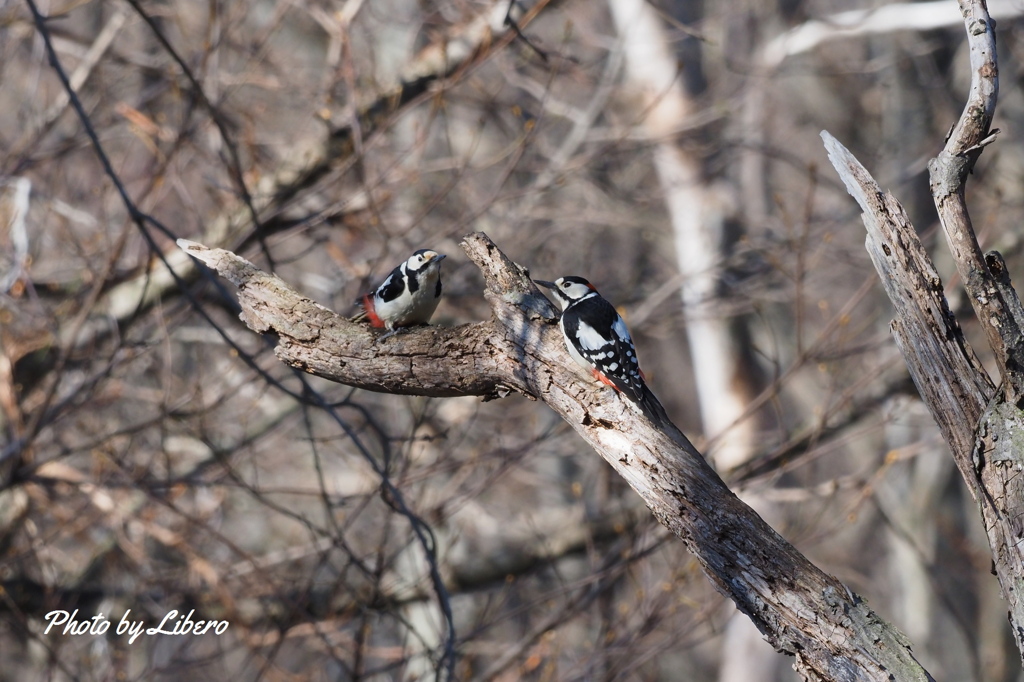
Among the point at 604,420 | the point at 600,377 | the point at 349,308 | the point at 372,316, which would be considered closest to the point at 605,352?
the point at 600,377

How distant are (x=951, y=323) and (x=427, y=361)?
5.74 feet

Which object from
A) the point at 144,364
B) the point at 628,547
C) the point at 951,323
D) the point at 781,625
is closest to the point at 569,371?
the point at 781,625

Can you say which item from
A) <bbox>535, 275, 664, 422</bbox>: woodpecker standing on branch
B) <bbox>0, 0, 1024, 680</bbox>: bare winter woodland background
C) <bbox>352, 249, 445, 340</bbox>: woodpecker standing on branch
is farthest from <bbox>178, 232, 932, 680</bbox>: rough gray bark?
<bbox>0, 0, 1024, 680</bbox>: bare winter woodland background

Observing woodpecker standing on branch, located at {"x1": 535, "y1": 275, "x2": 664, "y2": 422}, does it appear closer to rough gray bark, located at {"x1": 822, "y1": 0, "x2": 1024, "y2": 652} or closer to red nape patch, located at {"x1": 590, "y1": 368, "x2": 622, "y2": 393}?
red nape patch, located at {"x1": 590, "y1": 368, "x2": 622, "y2": 393}

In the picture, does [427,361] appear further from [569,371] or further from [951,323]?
[951,323]

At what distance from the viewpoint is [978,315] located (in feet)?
9.00

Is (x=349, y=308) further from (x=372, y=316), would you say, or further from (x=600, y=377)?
(x=600, y=377)

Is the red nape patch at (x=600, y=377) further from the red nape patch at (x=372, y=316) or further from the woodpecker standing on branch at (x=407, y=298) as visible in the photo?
the red nape patch at (x=372, y=316)

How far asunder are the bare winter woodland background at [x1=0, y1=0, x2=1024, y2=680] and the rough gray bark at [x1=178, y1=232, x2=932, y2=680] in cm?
48

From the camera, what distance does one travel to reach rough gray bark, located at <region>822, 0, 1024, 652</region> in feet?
8.64

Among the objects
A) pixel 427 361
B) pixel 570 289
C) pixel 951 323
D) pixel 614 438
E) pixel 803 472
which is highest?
pixel 803 472

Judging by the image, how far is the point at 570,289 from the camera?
14.9 feet

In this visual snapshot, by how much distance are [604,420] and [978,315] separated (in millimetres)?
1216

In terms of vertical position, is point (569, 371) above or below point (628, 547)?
below
